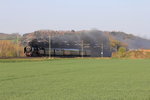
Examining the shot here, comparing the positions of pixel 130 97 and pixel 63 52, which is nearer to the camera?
pixel 130 97

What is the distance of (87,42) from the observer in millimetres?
102688

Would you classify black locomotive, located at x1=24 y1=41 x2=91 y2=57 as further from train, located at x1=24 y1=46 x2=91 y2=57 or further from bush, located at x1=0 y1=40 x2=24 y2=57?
bush, located at x1=0 y1=40 x2=24 y2=57

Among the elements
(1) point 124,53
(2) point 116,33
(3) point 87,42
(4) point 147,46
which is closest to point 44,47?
(1) point 124,53

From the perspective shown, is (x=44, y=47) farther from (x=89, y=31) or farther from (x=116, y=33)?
(x=116, y=33)

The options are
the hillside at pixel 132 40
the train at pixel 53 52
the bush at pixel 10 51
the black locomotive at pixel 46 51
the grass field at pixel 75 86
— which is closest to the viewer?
the grass field at pixel 75 86

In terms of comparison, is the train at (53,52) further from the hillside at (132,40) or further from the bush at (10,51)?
the hillside at (132,40)

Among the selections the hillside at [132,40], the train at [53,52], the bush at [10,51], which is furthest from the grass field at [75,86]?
the hillside at [132,40]

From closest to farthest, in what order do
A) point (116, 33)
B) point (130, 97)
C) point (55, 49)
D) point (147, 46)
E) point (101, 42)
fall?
point (130, 97) < point (55, 49) < point (101, 42) < point (147, 46) < point (116, 33)

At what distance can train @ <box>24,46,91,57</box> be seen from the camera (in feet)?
226

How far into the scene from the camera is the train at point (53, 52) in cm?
6876

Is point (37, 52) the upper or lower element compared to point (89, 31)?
lower

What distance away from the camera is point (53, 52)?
243 feet

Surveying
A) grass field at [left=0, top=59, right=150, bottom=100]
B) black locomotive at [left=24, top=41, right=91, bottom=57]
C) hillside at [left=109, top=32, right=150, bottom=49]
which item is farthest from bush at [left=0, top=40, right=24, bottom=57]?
hillside at [left=109, top=32, right=150, bottom=49]

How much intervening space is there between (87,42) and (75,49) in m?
21.0
